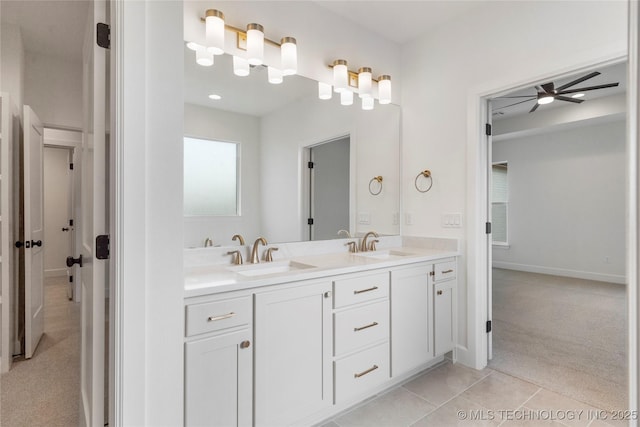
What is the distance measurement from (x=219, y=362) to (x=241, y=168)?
4.17 ft

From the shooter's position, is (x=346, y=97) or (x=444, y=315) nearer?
(x=444, y=315)

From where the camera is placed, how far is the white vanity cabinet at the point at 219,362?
135cm

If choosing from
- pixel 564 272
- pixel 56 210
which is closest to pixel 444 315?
pixel 564 272

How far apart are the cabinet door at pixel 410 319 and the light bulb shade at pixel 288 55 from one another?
5.12 feet

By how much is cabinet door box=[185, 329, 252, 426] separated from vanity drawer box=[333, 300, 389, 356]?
0.56m

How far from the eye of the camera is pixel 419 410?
6.44 ft

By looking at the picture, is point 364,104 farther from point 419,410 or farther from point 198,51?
point 419,410

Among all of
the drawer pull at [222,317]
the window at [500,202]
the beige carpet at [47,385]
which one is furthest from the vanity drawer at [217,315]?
the window at [500,202]

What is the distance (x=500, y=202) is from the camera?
22.0 feet

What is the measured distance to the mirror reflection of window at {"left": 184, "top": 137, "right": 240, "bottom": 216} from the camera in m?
1.99

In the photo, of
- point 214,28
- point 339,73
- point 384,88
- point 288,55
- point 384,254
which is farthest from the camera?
point 384,88

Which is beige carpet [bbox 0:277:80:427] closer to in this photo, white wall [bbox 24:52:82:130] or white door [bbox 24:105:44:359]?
white door [bbox 24:105:44:359]

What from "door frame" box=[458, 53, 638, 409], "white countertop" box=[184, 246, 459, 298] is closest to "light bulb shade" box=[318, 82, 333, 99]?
"door frame" box=[458, 53, 638, 409]

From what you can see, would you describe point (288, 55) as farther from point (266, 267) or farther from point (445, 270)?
point (445, 270)
